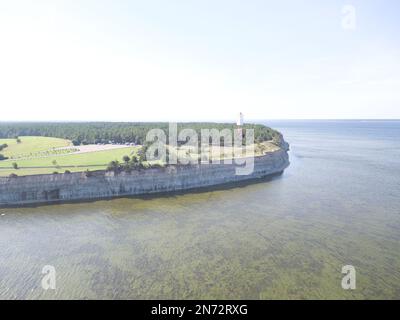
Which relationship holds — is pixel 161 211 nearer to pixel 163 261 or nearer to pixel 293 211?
pixel 163 261

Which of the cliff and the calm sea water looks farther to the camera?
the cliff

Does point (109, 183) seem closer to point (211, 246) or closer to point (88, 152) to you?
point (211, 246)

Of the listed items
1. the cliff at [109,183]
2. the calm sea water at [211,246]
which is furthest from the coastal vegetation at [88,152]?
the calm sea water at [211,246]

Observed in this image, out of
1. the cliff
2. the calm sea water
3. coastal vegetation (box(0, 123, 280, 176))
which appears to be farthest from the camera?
coastal vegetation (box(0, 123, 280, 176))

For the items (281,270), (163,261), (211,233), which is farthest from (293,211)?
(163,261)

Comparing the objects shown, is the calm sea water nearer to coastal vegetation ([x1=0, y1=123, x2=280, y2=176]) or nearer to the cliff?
the cliff

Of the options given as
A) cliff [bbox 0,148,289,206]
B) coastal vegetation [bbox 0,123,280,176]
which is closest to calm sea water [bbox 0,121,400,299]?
cliff [bbox 0,148,289,206]
